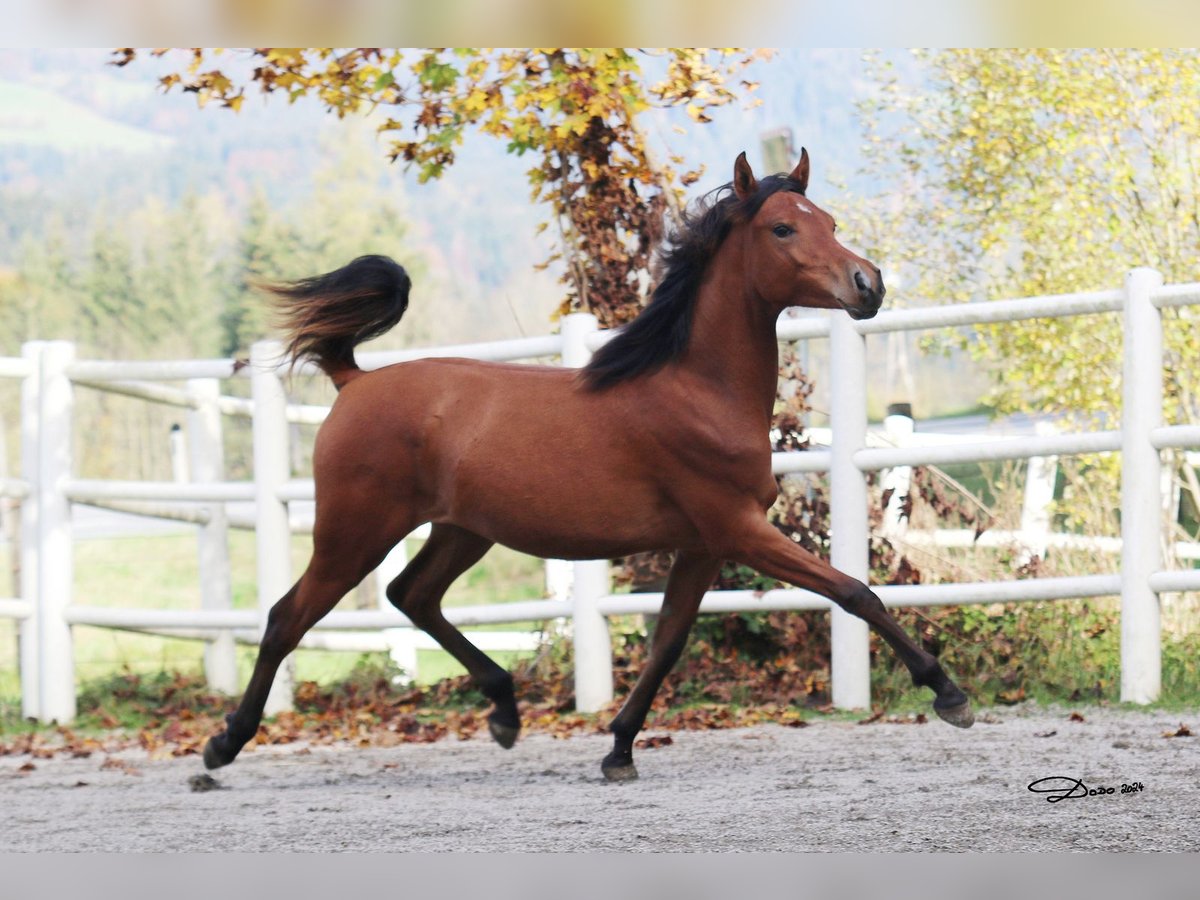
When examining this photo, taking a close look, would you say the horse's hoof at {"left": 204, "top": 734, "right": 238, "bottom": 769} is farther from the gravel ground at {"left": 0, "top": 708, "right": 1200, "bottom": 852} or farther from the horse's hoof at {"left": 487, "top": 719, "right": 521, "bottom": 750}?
the horse's hoof at {"left": 487, "top": 719, "right": 521, "bottom": 750}

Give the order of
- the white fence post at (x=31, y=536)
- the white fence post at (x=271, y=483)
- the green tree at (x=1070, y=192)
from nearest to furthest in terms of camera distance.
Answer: the white fence post at (x=271, y=483) < the white fence post at (x=31, y=536) < the green tree at (x=1070, y=192)

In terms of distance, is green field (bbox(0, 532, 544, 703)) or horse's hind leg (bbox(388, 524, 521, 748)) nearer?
horse's hind leg (bbox(388, 524, 521, 748))

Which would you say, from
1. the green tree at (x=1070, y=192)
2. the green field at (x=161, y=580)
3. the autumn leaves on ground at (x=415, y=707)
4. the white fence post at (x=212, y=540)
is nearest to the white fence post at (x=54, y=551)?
the autumn leaves on ground at (x=415, y=707)

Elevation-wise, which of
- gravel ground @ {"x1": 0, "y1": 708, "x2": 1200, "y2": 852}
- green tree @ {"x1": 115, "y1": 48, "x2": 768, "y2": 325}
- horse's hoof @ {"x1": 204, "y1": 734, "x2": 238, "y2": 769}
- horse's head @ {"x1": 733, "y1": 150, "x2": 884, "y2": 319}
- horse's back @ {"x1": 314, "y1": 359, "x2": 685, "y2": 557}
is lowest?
gravel ground @ {"x1": 0, "y1": 708, "x2": 1200, "y2": 852}

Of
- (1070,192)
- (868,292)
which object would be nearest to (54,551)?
(868,292)

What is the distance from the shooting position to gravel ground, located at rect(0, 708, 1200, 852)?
3.40m

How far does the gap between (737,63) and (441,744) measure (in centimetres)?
397

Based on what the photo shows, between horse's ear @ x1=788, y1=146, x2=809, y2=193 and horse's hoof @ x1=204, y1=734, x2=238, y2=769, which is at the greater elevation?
horse's ear @ x1=788, y1=146, x2=809, y2=193

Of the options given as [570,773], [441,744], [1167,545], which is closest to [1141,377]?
[570,773]

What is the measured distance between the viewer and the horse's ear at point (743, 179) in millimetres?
4141

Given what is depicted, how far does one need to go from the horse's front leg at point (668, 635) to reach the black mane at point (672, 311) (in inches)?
23.7

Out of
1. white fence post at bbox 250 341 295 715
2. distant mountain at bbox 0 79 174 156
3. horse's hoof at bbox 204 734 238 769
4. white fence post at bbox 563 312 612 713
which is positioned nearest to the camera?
horse's hoof at bbox 204 734 238 769

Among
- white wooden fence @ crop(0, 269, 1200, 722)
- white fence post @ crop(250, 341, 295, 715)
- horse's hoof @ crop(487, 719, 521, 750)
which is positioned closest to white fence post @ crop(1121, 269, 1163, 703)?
white wooden fence @ crop(0, 269, 1200, 722)

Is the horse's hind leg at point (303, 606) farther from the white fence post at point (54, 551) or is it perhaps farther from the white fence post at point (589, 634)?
the white fence post at point (54, 551)
